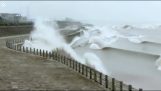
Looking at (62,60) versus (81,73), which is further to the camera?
(62,60)

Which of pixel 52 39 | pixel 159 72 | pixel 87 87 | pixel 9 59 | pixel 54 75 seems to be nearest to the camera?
pixel 87 87

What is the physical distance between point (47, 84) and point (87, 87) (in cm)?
178

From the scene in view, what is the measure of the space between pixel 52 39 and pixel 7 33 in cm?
816

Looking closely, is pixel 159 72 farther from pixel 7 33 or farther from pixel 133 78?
pixel 7 33

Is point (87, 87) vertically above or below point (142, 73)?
above

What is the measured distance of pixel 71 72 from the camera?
1945 cm

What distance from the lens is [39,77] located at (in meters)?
17.7

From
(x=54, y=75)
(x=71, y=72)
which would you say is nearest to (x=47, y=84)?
(x=54, y=75)

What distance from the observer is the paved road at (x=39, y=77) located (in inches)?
601

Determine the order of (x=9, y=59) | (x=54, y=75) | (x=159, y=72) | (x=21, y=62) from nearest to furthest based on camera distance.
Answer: (x=54, y=75) → (x=21, y=62) → (x=9, y=59) → (x=159, y=72)

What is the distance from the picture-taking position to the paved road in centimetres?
1528

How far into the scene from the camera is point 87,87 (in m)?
15.3

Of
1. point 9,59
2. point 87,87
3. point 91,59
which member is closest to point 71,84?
point 87,87

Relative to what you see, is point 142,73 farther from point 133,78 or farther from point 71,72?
point 71,72
